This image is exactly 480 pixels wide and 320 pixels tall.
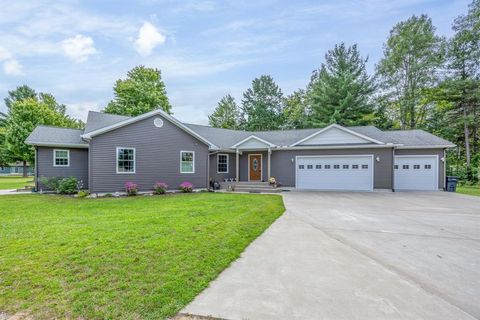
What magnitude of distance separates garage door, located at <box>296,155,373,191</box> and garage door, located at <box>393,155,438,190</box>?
2.54 metres

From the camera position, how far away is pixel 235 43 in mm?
14914

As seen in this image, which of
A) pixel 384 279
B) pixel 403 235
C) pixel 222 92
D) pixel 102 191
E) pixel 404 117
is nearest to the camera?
pixel 384 279

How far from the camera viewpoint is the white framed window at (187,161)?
1447 cm

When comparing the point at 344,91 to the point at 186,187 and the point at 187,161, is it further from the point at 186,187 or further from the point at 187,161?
the point at 186,187

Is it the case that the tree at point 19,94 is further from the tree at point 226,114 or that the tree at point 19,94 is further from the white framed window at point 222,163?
the white framed window at point 222,163

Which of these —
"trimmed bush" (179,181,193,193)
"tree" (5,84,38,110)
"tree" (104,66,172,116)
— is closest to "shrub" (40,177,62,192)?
"trimmed bush" (179,181,193,193)

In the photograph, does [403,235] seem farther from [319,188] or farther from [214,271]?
[319,188]

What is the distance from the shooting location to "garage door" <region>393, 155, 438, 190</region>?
49.2 feet

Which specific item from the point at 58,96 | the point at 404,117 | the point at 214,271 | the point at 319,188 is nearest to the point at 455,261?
the point at 214,271

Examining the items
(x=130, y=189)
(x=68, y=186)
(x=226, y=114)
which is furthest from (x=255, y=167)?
(x=226, y=114)

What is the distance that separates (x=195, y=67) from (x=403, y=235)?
53.6 ft

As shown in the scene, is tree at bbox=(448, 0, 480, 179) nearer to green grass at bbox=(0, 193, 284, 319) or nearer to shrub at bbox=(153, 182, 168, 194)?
shrub at bbox=(153, 182, 168, 194)

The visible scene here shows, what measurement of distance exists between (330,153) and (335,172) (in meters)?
1.21

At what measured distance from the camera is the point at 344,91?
83.7 ft
